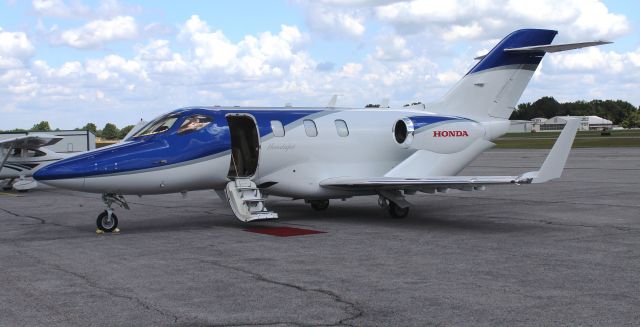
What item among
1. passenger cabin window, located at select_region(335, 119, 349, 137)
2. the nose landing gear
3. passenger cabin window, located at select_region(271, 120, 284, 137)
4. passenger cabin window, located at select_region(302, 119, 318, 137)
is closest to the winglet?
the nose landing gear

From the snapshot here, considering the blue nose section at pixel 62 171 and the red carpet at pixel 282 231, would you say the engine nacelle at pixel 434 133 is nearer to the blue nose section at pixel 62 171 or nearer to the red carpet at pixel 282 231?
the red carpet at pixel 282 231

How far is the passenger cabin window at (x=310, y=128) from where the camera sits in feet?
51.6

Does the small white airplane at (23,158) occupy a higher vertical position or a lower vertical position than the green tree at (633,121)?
lower

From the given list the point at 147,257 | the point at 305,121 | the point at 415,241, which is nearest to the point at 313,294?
the point at 147,257

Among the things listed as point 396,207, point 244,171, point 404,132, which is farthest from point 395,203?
point 244,171

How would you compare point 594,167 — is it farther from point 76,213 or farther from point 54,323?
point 54,323

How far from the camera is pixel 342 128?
16.3 m

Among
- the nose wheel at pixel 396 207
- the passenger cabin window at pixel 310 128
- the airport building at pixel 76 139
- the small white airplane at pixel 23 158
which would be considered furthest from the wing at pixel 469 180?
the airport building at pixel 76 139

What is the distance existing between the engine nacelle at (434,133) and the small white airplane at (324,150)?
0.08ft

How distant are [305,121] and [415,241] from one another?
475 cm

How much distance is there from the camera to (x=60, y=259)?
10.7m

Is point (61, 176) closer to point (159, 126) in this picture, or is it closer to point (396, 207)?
point (159, 126)

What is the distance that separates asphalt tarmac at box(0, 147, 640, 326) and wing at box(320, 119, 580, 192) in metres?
0.79

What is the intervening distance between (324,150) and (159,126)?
12.0 feet
